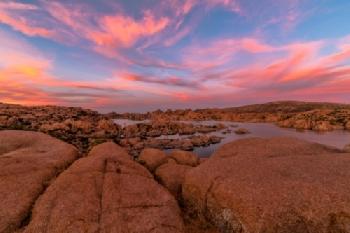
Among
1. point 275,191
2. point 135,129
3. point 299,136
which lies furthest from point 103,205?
point 299,136

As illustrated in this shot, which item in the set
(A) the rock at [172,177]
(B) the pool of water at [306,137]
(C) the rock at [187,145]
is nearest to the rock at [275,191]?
(A) the rock at [172,177]

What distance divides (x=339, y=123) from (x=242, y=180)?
443ft

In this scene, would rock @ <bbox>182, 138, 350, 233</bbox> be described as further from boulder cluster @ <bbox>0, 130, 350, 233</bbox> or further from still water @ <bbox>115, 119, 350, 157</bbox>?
still water @ <bbox>115, 119, 350, 157</bbox>

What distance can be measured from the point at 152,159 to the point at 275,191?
1308 cm

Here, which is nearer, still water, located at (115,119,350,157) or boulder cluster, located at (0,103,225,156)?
boulder cluster, located at (0,103,225,156)

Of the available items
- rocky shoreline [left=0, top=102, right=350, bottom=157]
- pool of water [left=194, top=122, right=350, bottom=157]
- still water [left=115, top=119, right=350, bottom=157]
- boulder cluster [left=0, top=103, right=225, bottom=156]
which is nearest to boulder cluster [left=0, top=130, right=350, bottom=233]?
rocky shoreline [left=0, top=102, right=350, bottom=157]

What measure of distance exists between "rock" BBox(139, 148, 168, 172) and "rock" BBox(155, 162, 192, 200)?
1.47 meters

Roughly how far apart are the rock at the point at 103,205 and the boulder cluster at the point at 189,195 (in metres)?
0.05

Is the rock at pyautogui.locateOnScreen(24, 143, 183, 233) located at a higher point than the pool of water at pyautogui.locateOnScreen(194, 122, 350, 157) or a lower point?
higher

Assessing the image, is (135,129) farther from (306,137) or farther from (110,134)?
(306,137)

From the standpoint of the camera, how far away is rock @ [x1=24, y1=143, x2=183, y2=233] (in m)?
10.9

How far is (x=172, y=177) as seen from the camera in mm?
18469

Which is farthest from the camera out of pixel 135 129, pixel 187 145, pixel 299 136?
pixel 135 129

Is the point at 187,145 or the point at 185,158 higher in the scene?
the point at 185,158
